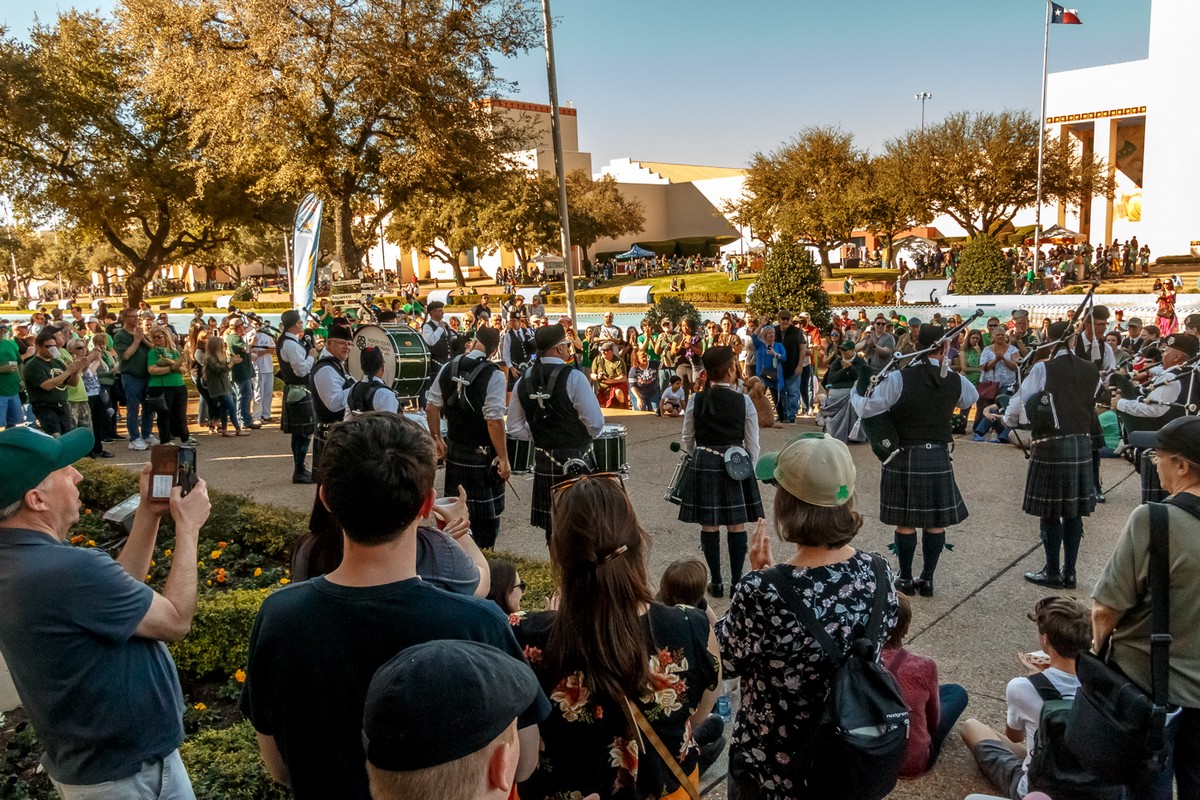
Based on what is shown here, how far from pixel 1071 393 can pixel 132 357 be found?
9.89 meters

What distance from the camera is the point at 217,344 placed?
A: 10781mm

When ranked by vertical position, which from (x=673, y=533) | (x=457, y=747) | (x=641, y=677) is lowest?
(x=673, y=533)

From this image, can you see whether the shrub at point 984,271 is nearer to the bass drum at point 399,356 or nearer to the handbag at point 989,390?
the handbag at point 989,390

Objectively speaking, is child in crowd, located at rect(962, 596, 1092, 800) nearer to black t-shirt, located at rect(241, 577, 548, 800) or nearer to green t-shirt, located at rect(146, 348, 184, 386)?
black t-shirt, located at rect(241, 577, 548, 800)

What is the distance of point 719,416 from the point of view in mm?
5410

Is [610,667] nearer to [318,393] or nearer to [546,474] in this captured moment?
[546,474]

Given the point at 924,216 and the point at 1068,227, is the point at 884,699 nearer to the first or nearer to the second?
the point at 924,216

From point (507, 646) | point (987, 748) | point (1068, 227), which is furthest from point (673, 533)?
point (1068, 227)

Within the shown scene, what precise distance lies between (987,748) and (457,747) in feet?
9.99

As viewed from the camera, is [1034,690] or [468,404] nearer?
[1034,690]

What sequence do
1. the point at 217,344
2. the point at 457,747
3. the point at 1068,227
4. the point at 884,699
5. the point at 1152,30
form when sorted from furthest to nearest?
the point at 1068,227 < the point at 1152,30 < the point at 217,344 < the point at 884,699 < the point at 457,747

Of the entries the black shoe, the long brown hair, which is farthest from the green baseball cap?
the black shoe

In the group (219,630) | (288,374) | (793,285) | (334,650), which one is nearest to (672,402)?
(288,374)

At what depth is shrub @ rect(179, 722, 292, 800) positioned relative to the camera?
2932 mm
